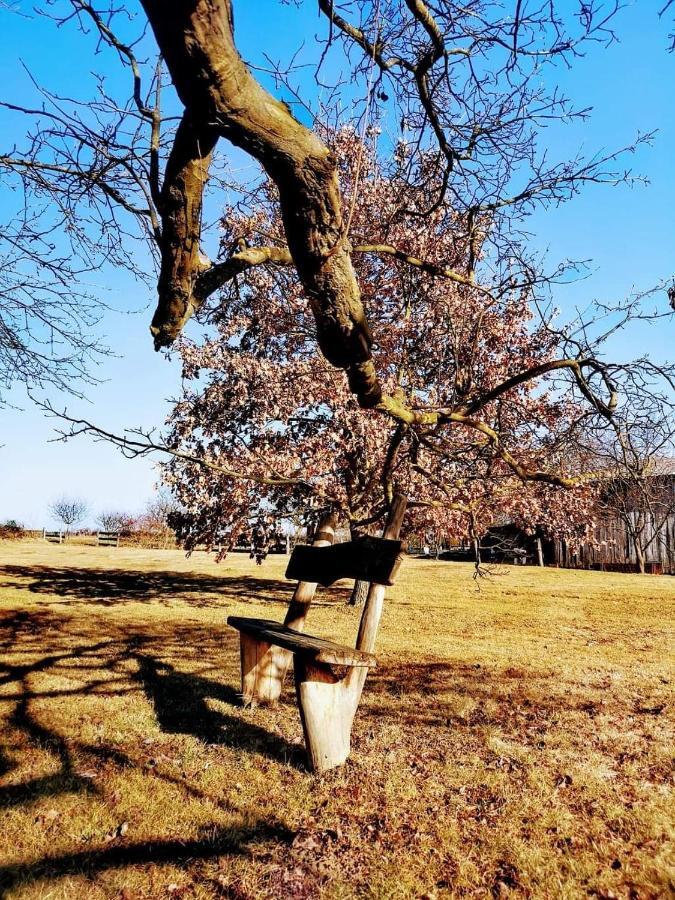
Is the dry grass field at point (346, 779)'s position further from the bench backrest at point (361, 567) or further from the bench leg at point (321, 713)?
the bench backrest at point (361, 567)

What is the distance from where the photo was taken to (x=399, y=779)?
417cm

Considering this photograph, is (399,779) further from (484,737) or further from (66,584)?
(66,584)

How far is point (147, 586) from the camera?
17891mm

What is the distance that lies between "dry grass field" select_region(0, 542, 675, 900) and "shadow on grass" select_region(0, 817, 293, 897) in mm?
12

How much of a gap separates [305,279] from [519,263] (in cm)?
320

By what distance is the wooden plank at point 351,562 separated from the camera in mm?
4219

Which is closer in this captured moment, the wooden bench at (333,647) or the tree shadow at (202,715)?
the wooden bench at (333,647)

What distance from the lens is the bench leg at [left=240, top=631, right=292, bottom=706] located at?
5797 millimetres

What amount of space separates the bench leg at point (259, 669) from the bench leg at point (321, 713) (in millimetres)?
1598

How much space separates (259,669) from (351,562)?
1945 millimetres

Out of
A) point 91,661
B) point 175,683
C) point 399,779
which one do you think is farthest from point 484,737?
point 91,661

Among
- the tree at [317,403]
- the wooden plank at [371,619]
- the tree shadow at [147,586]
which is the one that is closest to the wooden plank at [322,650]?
the wooden plank at [371,619]

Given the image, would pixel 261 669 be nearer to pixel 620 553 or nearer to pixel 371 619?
pixel 371 619

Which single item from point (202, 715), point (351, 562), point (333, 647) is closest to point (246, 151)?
point (351, 562)
